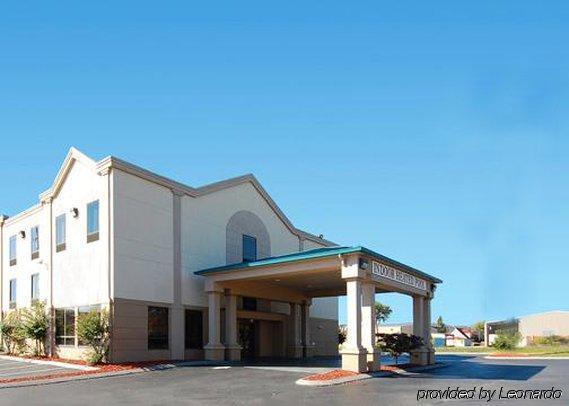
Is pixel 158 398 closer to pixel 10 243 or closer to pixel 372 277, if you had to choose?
pixel 372 277

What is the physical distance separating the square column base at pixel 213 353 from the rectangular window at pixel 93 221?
24.1 feet

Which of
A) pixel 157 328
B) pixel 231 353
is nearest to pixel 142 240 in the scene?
pixel 157 328

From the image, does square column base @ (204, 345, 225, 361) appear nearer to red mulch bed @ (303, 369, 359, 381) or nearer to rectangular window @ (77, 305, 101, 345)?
rectangular window @ (77, 305, 101, 345)

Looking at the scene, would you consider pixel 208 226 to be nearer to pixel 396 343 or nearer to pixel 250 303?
pixel 250 303

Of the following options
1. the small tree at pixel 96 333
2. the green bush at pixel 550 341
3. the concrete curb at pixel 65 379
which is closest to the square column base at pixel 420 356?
the concrete curb at pixel 65 379

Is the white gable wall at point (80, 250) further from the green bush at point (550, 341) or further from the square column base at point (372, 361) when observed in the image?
the green bush at point (550, 341)

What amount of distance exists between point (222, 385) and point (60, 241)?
15.9 meters

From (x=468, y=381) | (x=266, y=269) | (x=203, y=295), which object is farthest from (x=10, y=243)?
(x=468, y=381)

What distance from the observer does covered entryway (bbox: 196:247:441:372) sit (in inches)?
A: 928

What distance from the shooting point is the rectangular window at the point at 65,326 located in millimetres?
29406

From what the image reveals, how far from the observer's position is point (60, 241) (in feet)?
103

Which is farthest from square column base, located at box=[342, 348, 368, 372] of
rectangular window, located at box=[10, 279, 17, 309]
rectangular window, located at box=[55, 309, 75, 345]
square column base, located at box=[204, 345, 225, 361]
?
rectangular window, located at box=[10, 279, 17, 309]

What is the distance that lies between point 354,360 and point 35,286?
20074 mm

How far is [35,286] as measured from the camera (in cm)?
3450
